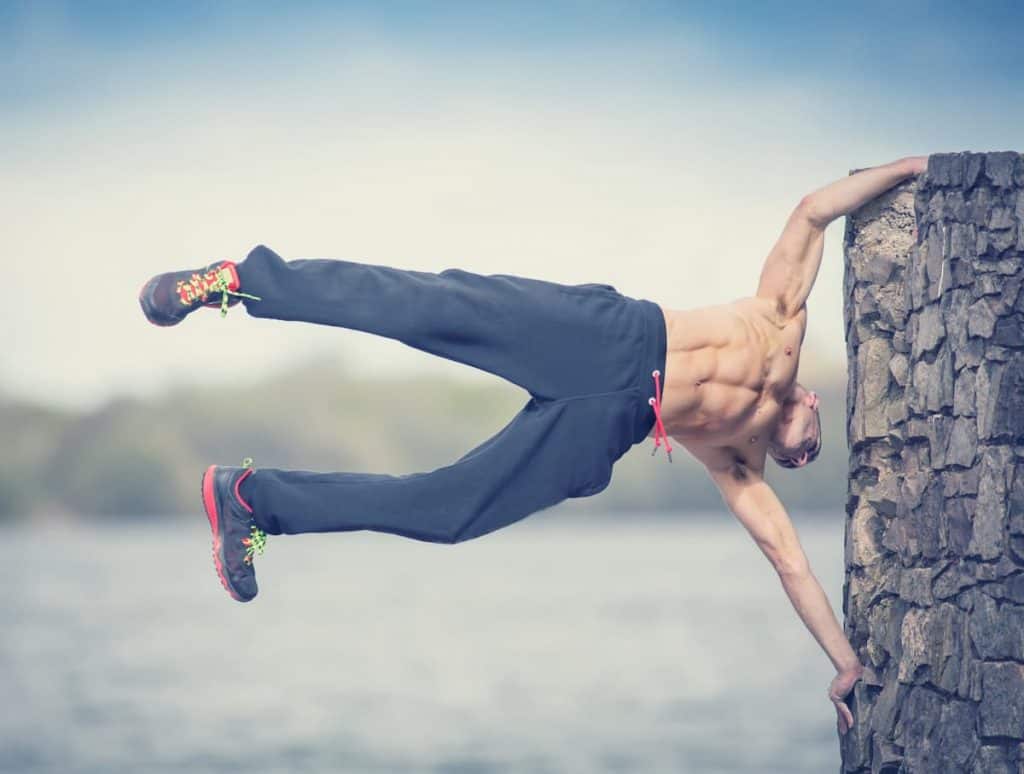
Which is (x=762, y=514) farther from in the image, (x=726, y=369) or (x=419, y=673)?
(x=419, y=673)

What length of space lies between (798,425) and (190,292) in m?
1.64

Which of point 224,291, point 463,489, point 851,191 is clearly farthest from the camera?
point 851,191

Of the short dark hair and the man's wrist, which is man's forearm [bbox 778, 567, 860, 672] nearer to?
the man's wrist

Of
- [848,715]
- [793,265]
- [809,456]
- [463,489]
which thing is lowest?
[848,715]

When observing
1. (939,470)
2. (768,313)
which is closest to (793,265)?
(768,313)

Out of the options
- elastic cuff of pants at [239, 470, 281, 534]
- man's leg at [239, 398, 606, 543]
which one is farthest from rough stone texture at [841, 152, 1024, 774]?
elastic cuff of pants at [239, 470, 281, 534]

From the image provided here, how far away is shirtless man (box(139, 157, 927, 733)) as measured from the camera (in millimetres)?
3510

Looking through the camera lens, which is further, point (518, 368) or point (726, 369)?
point (726, 369)

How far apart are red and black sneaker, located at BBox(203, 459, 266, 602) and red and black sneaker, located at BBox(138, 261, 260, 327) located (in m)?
0.43

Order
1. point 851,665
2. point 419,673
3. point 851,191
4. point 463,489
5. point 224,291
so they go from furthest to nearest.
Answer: point 419,673
point 851,665
point 851,191
point 463,489
point 224,291

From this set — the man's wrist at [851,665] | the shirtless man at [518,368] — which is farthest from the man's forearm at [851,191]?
the man's wrist at [851,665]

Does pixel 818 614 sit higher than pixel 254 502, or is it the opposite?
pixel 254 502

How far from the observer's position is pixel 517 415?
367 cm

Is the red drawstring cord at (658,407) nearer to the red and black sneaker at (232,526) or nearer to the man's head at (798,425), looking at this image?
the man's head at (798,425)
